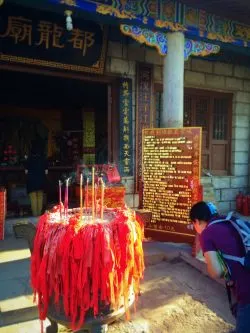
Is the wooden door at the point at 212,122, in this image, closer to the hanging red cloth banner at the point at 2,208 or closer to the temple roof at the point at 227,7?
the temple roof at the point at 227,7

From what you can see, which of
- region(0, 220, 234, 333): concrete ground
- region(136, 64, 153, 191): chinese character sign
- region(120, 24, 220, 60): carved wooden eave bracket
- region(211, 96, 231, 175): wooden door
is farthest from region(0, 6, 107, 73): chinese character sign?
region(211, 96, 231, 175): wooden door

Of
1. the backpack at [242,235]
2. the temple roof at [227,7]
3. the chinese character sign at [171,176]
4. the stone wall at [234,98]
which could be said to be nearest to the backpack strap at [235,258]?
the backpack at [242,235]

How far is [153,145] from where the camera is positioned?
5.70m

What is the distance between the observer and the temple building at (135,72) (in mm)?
5996

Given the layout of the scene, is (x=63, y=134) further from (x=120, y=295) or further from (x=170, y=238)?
(x=120, y=295)

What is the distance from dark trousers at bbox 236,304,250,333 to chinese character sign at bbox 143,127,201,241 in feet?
8.99

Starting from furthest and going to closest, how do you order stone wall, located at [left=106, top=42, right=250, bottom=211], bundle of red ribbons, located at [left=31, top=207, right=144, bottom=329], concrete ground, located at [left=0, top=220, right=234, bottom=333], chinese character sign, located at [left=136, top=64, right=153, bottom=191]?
1. stone wall, located at [left=106, top=42, right=250, bottom=211]
2. chinese character sign, located at [left=136, top=64, right=153, bottom=191]
3. concrete ground, located at [left=0, top=220, right=234, bottom=333]
4. bundle of red ribbons, located at [left=31, top=207, right=144, bottom=329]

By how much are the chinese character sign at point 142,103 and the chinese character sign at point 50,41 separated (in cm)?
102

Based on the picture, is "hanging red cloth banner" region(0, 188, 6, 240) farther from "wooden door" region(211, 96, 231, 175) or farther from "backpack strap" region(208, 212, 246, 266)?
"wooden door" region(211, 96, 231, 175)

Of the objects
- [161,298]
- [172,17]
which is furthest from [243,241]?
[172,17]

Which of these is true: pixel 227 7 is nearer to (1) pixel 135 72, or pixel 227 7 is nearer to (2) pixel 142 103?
(1) pixel 135 72

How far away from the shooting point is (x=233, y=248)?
2.47m

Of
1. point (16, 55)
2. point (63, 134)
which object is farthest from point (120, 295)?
point (63, 134)

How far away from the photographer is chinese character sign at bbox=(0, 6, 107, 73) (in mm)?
6020
